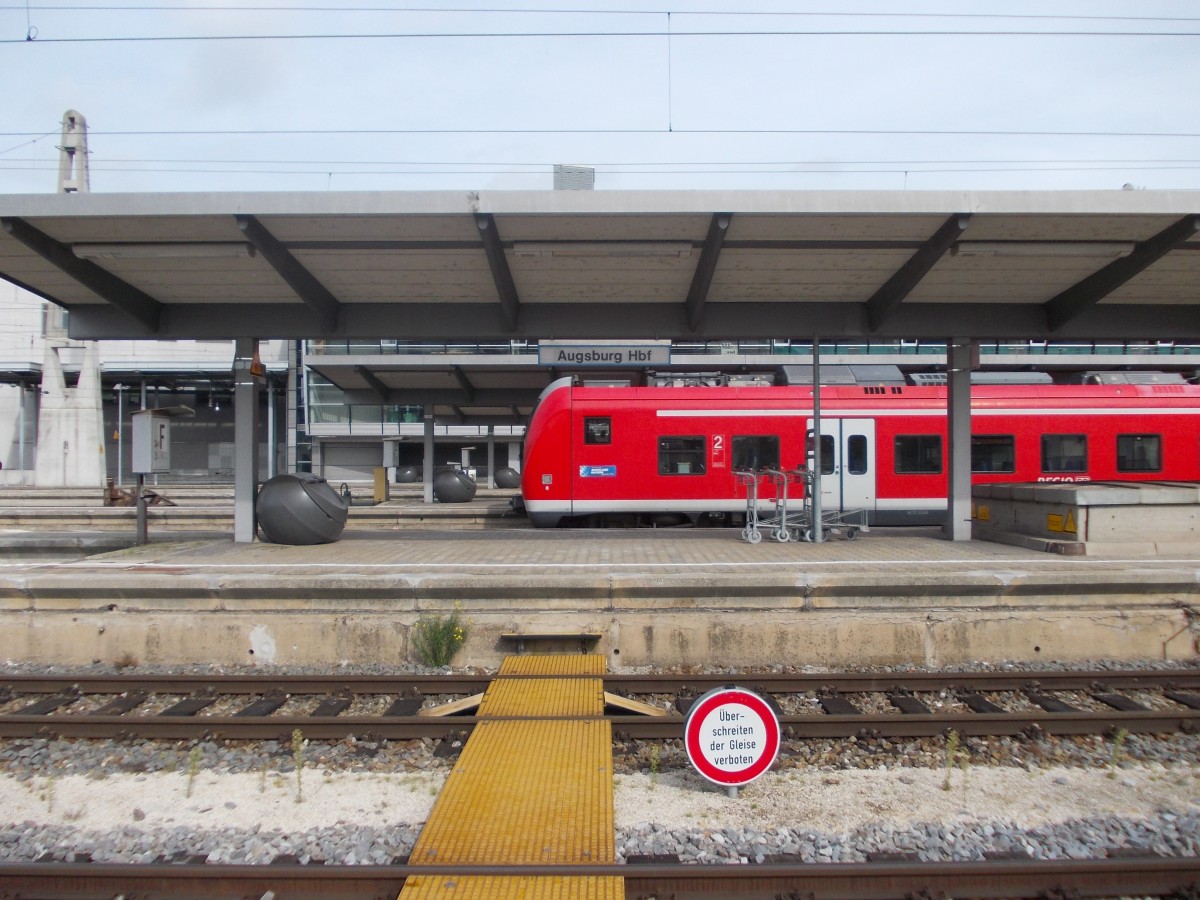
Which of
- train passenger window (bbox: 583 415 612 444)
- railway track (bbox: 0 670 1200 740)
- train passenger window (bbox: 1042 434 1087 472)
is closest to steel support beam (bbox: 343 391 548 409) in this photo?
train passenger window (bbox: 583 415 612 444)

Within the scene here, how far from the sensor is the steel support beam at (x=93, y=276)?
333 inches

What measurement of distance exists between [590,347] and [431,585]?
197 inches

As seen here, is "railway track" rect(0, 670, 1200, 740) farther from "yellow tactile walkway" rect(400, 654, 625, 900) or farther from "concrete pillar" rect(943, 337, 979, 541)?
"concrete pillar" rect(943, 337, 979, 541)

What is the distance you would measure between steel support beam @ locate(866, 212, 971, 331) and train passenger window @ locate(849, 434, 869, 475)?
4.09 m

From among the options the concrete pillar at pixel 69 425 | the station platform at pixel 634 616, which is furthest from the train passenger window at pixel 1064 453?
the concrete pillar at pixel 69 425

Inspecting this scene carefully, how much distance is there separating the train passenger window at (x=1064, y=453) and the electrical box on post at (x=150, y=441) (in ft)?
51.1

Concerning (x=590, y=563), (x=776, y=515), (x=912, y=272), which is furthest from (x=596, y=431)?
(x=912, y=272)

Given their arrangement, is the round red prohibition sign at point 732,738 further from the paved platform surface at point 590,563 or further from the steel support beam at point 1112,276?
the steel support beam at point 1112,276

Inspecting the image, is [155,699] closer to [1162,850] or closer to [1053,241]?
[1162,850]

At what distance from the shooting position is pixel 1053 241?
891 cm

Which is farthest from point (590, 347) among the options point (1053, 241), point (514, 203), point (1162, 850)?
point (1162, 850)

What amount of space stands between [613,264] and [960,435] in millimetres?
5759

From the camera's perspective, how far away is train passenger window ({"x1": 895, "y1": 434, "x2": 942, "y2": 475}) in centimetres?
1422

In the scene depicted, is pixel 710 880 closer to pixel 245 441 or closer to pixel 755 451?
pixel 245 441
